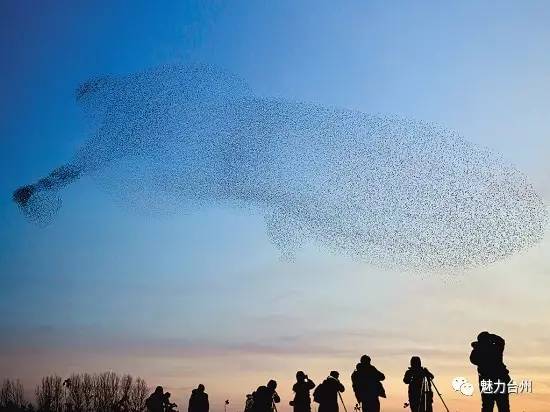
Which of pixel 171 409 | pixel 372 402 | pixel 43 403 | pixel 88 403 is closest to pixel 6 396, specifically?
pixel 43 403

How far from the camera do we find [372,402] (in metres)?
20.5

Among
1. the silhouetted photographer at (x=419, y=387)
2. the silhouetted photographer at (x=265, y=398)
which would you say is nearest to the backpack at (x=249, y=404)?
the silhouetted photographer at (x=265, y=398)

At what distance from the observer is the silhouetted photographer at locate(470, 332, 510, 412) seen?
1645 cm

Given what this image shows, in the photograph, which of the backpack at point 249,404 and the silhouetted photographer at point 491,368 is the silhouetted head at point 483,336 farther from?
the backpack at point 249,404

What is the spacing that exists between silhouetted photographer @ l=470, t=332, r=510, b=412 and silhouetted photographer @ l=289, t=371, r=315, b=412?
872 centimetres

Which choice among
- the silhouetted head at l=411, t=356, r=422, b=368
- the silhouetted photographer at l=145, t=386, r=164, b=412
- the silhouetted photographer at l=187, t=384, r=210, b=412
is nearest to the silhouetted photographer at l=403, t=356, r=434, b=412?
the silhouetted head at l=411, t=356, r=422, b=368

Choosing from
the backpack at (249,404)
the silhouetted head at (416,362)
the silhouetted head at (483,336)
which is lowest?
the backpack at (249,404)

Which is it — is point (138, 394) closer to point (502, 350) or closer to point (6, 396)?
point (6, 396)

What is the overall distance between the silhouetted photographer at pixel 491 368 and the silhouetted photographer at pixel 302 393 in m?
8.72

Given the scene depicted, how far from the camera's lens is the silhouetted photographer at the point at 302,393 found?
23984 mm

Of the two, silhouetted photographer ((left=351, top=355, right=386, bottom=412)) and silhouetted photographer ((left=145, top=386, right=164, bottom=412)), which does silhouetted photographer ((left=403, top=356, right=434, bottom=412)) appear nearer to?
silhouetted photographer ((left=351, top=355, right=386, bottom=412))

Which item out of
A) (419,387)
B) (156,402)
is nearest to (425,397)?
(419,387)

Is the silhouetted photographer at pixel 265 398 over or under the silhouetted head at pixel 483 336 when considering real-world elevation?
under

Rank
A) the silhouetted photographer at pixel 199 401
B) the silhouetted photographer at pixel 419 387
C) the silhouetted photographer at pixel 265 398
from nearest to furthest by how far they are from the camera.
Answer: the silhouetted photographer at pixel 419 387, the silhouetted photographer at pixel 265 398, the silhouetted photographer at pixel 199 401
